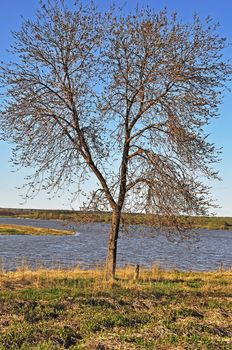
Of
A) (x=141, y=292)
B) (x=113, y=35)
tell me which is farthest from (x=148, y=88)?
(x=141, y=292)

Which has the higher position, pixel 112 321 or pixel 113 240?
pixel 113 240

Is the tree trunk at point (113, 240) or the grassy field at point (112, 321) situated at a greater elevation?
the tree trunk at point (113, 240)

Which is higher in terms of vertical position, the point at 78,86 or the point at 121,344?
the point at 78,86

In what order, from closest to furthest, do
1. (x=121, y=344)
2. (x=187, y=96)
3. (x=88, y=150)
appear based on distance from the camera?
1. (x=121, y=344)
2. (x=187, y=96)
3. (x=88, y=150)

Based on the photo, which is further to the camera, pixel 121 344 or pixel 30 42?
pixel 30 42

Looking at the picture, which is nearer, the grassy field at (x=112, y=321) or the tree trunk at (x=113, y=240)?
the grassy field at (x=112, y=321)

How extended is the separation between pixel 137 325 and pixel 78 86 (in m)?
10.7

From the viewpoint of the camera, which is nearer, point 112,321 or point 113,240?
point 112,321

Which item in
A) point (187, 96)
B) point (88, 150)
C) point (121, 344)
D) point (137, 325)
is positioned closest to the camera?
point (121, 344)

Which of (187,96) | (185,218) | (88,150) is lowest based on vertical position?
(185,218)

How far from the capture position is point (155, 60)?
1669cm

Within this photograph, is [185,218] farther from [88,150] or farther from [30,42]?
[30,42]

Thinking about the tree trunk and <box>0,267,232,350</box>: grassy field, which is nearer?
<box>0,267,232,350</box>: grassy field

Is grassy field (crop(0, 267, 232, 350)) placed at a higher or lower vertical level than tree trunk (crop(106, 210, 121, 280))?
lower
